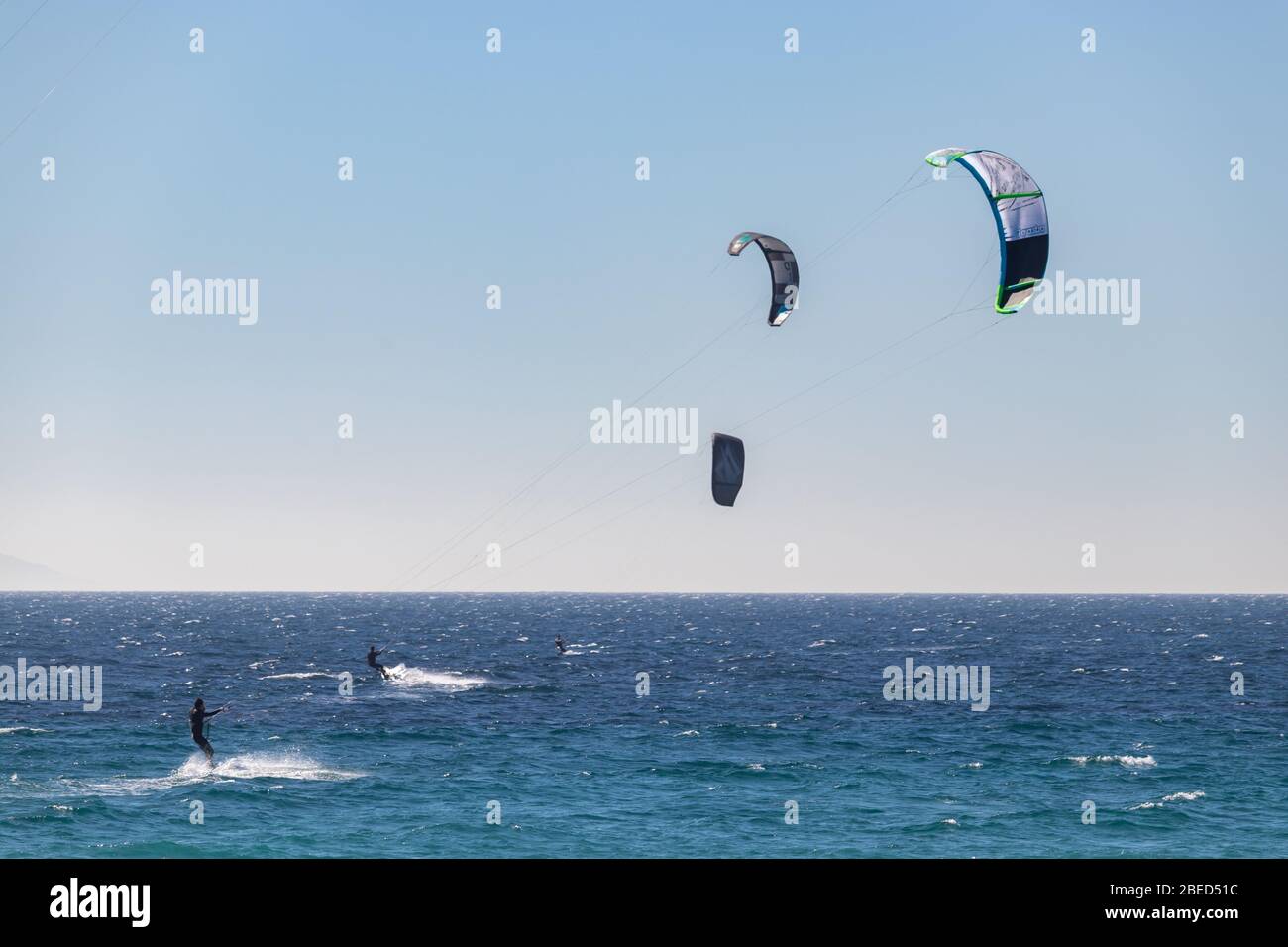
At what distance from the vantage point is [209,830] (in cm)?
3312

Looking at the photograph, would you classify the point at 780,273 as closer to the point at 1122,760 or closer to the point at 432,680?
the point at 1122,760

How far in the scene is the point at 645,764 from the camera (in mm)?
43719

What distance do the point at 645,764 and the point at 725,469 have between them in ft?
50.6

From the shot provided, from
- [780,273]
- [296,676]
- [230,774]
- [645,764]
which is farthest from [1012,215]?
[296,676]

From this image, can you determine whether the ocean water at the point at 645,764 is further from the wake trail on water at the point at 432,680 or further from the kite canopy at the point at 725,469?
the kite canopy at the point at 725,469

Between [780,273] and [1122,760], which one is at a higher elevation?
[780,273]

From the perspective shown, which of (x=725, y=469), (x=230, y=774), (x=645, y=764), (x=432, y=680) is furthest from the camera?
(x=432, y=680)

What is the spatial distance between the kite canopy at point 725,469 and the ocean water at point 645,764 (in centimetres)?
864

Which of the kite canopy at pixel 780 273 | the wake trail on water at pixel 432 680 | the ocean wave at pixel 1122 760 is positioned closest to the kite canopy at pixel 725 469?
the kite canopy at pixel 780 273

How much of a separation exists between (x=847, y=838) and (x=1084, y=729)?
2392cm
